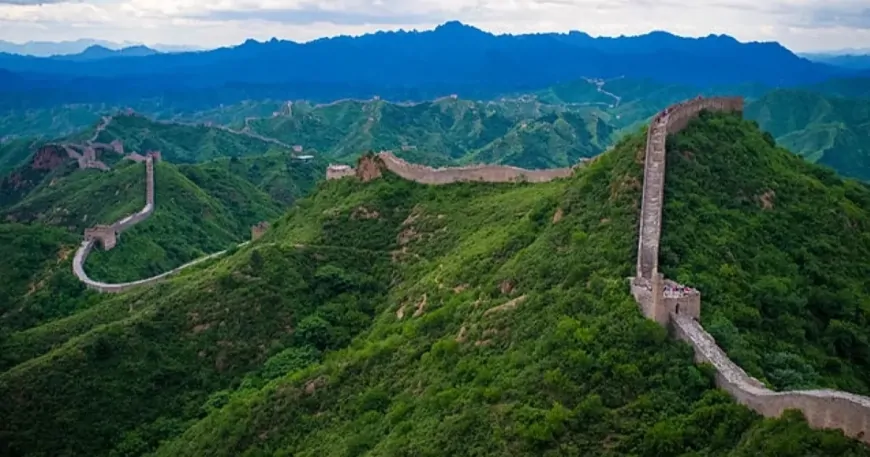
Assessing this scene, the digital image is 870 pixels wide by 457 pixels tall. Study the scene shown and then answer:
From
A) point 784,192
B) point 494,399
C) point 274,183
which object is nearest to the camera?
point 494,399

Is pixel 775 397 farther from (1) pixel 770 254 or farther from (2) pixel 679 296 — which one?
(1) pixel 770 254

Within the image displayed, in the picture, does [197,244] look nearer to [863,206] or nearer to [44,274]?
[44,274]

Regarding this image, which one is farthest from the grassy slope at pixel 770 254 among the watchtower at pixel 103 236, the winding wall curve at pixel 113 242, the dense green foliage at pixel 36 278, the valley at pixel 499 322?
the watchtower at pixel 103 236

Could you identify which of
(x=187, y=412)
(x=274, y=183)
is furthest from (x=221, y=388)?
(x=274, y=183)

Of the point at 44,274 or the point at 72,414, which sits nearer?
the point at 72,414

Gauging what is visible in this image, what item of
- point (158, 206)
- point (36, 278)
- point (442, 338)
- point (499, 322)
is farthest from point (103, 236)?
point (499, 322)
